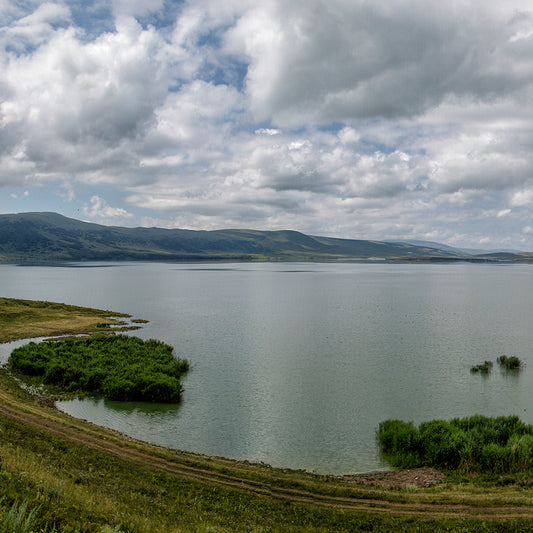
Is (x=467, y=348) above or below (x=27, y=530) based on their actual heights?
below

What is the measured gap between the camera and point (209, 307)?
9688 cm

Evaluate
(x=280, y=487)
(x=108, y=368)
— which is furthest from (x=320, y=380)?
(x=280, y=487)

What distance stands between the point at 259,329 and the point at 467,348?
100ft

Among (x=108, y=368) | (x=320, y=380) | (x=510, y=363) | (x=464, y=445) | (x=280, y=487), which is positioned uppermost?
(x=464, y=445)

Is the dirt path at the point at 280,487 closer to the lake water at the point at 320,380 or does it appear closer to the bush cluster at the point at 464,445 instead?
the bush cluster at the point at 464,445

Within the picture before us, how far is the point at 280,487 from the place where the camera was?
1934 centimetres

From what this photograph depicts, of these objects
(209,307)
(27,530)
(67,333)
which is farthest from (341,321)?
(27,530)

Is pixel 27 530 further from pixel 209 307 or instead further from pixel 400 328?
pixel 209 307

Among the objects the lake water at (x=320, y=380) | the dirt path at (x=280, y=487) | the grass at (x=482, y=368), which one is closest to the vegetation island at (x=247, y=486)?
the dirt path at (x=280, y=487)

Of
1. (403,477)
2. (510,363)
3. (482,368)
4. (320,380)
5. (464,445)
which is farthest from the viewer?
(510,363)

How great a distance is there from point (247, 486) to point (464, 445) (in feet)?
41.8

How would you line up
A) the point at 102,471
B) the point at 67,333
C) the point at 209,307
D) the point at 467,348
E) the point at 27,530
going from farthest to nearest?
the point at 209,307, the point at 67,333, the point at 467,348, the point at 102,471, the point at 27,530

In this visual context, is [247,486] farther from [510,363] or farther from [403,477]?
[510,363]

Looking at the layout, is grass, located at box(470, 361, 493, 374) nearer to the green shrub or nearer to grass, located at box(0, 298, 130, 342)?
the green shrub
